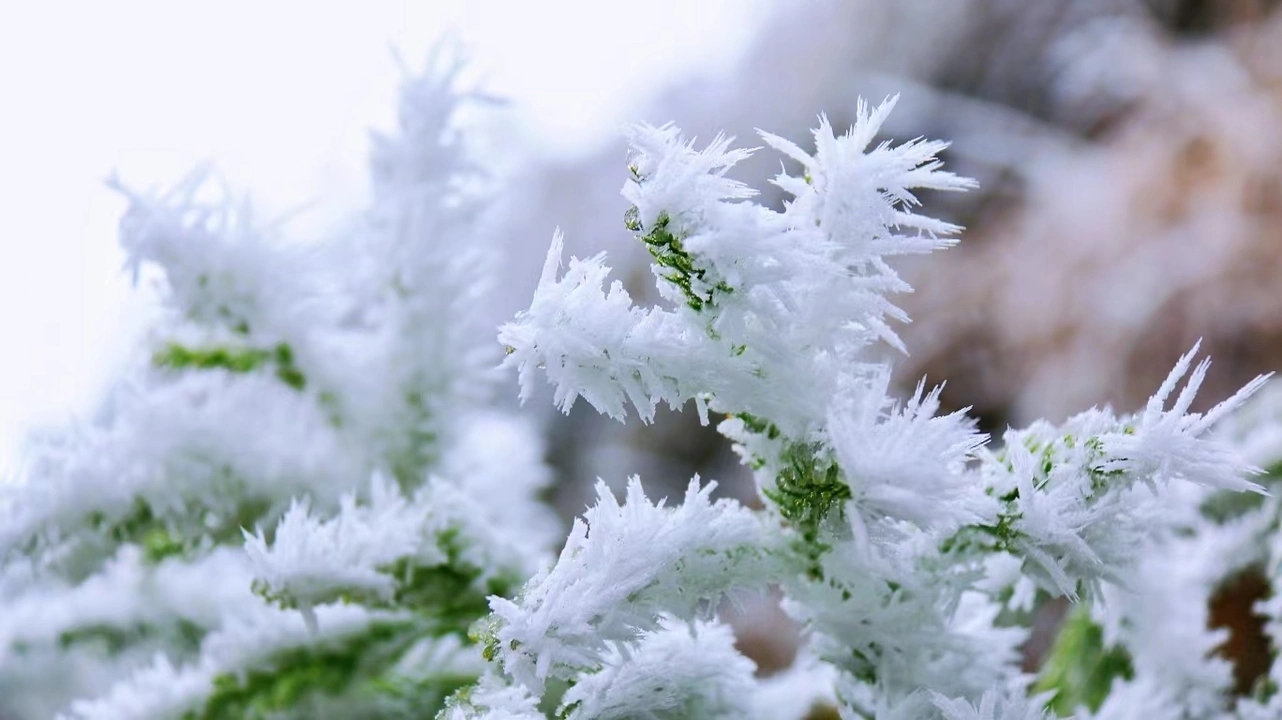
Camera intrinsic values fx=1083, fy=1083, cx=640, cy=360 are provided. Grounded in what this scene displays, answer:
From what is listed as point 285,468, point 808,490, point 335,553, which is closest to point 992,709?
point 808,490

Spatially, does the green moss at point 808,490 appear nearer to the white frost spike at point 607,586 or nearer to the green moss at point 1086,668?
the white frost spike at point 607,586

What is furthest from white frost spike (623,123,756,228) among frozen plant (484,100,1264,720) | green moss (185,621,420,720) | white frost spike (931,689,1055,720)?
green moss (185,621,420,720)

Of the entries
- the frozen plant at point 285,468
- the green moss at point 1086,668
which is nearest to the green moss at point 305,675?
the frozen plant at point 285,468

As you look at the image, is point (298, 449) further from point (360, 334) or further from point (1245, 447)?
point (1245, 447)

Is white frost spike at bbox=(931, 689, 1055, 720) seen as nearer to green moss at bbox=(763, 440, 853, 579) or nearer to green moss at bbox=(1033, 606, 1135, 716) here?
green moss at bbox=(763, 440, 853, 579)

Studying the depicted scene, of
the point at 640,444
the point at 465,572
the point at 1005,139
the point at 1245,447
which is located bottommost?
the point at 465,572

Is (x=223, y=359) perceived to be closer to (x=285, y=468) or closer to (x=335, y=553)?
(x=285, y=468)

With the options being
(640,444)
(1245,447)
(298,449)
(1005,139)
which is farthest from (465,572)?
(1005,139)

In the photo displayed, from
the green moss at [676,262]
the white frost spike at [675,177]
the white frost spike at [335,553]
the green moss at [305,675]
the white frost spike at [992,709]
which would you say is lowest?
the green moss at [305,675]
